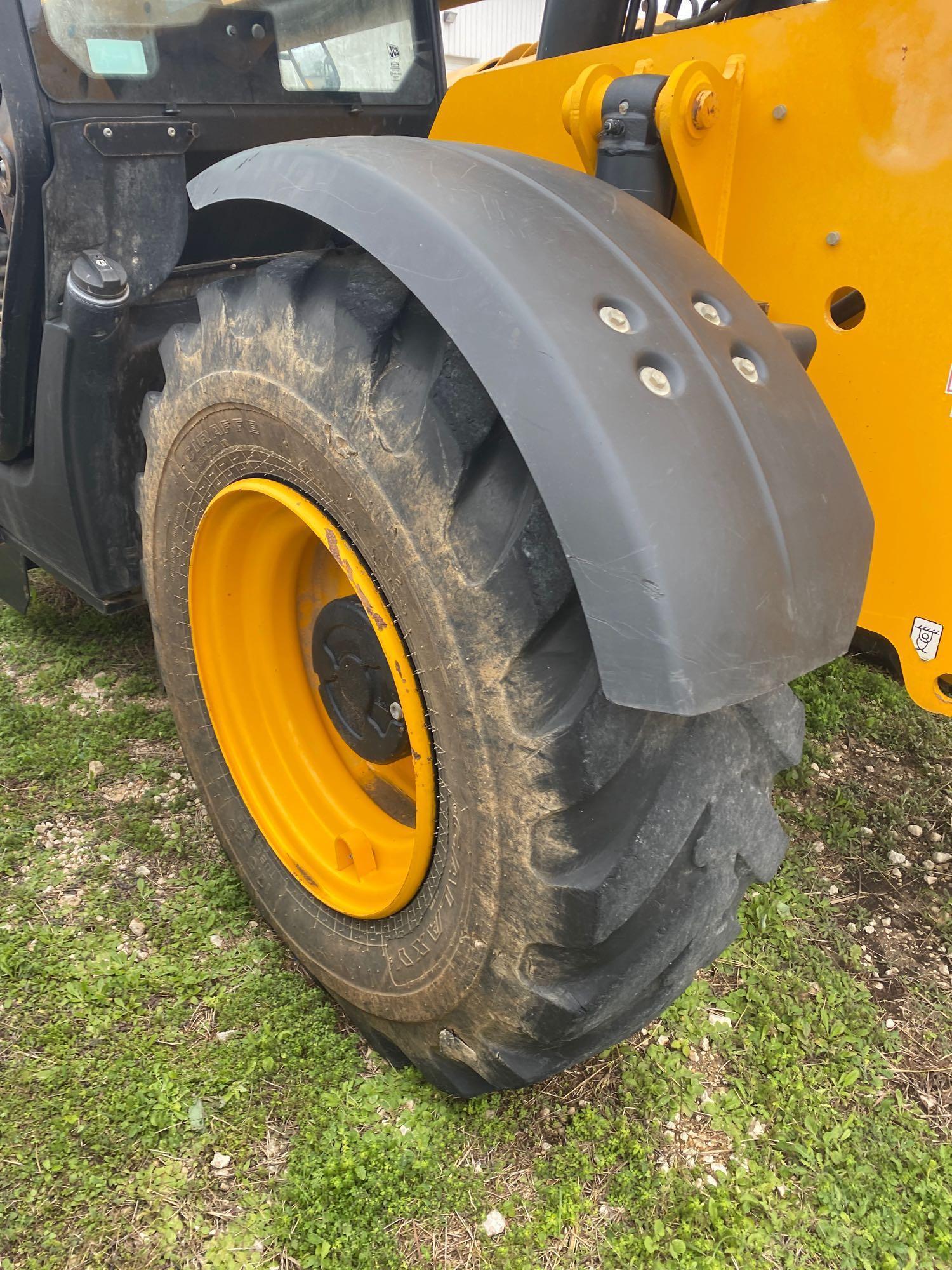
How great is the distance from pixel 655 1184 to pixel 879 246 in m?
1.60

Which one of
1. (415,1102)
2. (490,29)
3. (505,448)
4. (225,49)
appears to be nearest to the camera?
(505,448)

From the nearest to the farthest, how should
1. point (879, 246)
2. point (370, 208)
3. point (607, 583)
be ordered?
point (607, 583) → point (370, 208) → point (879, 246)

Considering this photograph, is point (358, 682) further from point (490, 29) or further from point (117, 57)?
point (490, 29)

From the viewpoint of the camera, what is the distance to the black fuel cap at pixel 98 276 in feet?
6.31

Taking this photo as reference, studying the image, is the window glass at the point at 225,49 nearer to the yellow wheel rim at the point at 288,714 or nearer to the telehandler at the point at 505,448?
the telehandler at the point at 505,448

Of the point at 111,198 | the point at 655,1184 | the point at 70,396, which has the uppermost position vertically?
the point at 111,198

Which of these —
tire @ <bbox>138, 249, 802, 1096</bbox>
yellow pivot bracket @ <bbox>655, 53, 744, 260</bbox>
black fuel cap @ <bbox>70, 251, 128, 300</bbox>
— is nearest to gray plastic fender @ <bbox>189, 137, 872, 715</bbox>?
tire @ <bbox>138, 249, 802, 1096</bbox>

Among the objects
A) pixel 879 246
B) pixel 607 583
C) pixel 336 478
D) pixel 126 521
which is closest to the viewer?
pixel 607 583

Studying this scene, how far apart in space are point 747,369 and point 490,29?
71.2 ft

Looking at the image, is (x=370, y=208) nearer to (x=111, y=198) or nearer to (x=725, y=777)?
(x=725, y=777)

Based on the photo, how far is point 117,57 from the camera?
1.97 metres

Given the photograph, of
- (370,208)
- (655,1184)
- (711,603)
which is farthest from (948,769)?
(370,208)

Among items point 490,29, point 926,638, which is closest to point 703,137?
point 926,638

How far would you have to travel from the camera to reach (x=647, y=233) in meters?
1.24
